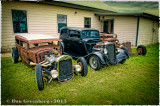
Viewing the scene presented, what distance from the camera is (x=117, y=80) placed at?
4.26 m

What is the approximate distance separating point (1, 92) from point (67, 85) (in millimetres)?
2005

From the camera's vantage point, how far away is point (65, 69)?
3.94 meters

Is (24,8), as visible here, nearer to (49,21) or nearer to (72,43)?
(49,21)

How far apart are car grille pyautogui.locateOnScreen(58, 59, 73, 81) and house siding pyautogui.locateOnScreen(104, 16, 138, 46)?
9327 mm

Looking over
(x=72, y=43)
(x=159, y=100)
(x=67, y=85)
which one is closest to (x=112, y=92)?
(x=159, y=100)

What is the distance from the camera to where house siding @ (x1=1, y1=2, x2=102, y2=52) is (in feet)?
24.5

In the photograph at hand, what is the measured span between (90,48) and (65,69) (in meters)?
2.42

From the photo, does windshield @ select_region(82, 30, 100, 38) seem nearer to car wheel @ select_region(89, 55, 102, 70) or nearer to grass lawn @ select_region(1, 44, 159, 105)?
car wheel @ select_region(89, 55, 102, 70)

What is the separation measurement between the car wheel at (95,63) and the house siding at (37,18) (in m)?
5.39

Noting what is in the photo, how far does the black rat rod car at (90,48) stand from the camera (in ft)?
16.6

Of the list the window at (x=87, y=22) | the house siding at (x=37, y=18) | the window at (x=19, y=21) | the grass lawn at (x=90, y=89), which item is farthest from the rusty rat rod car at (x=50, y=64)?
the window at (x=87, y=22)

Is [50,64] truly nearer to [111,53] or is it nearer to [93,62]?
[93,62]

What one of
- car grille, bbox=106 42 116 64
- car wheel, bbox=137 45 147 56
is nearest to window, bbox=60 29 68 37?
car grille, bbox=106 42 116 64

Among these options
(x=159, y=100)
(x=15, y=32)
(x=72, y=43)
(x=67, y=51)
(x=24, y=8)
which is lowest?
(x=159, y=100)
